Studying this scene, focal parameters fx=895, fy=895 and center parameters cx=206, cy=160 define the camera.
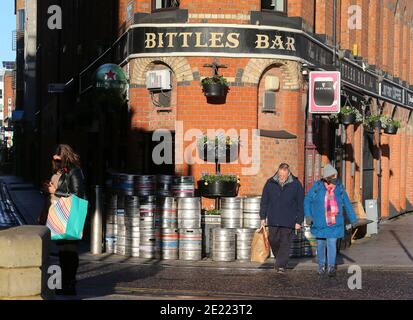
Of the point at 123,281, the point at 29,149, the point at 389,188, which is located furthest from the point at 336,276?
the point at 29,149

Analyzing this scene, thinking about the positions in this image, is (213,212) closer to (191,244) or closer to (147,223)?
(191,244)

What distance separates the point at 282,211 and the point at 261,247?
3.63 ft

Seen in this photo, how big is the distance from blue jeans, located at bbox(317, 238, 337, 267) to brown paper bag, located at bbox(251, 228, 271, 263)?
114 centimetres

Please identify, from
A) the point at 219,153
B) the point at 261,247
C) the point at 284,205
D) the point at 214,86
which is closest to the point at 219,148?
the point at 219,153

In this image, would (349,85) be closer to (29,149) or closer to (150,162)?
(150,162)

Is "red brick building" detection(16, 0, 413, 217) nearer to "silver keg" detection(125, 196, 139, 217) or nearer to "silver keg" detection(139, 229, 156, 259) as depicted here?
"silver keg" detection(125, 196, 139, 217)

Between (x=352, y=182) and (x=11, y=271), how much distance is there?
18.8m

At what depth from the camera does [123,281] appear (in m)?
12.9

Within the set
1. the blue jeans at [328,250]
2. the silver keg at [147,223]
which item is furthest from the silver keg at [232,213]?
the blue jeans at [328,250]

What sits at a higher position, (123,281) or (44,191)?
(44,191)

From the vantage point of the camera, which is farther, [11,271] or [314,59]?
[314,59]

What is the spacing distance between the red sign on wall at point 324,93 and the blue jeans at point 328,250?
574 centimetres

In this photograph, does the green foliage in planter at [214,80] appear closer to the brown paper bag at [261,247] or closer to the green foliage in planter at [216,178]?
the green foliage in planter at [216,178]

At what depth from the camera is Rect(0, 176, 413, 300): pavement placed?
1169 centimetres
